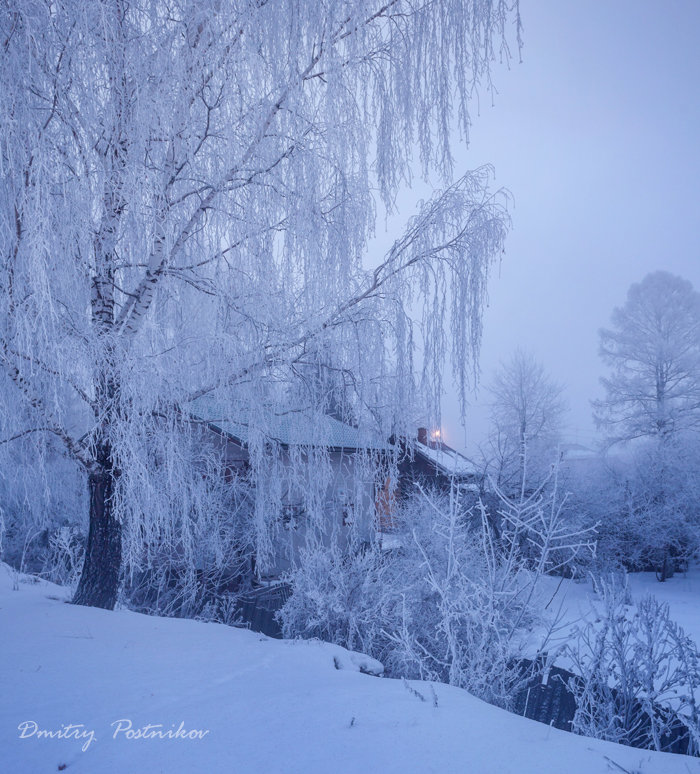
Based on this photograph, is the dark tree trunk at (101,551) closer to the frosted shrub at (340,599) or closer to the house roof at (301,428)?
the house roof at (301,428)

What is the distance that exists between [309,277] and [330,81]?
154 cm

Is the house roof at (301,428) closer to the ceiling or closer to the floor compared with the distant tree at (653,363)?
closer to the floor

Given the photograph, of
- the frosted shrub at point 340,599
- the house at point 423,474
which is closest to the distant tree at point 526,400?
the house at point 423,474

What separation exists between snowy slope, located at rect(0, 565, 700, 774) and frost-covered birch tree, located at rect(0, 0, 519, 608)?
1278mm

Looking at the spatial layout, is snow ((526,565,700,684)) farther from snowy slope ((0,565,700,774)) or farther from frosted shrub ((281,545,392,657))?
snowy slope ((0,565,700,774))

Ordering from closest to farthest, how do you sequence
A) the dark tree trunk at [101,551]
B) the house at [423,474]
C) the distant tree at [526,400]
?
the dark tree trunk at [101,551] < the house at [423,474] < the distant tree at [526,400]

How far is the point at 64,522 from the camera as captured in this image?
9594mm

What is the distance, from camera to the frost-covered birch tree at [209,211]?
11.2ft

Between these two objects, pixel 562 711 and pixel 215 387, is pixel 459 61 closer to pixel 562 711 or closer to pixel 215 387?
pixel 215 387

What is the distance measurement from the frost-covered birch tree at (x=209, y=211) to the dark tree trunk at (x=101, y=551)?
0.02m

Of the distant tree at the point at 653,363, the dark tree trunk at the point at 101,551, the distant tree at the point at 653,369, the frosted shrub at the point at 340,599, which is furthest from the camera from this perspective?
the distant tree at the point at 653,363

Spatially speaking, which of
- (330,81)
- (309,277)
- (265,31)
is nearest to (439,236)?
(309,277)

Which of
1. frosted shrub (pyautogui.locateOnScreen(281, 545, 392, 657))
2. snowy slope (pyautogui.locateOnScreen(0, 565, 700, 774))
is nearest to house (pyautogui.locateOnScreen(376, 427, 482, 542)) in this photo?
frosted shrub (pyautogui.locateOnScreen(281, 545, 392, 657))

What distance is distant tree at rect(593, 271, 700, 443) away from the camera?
57.4 feet
